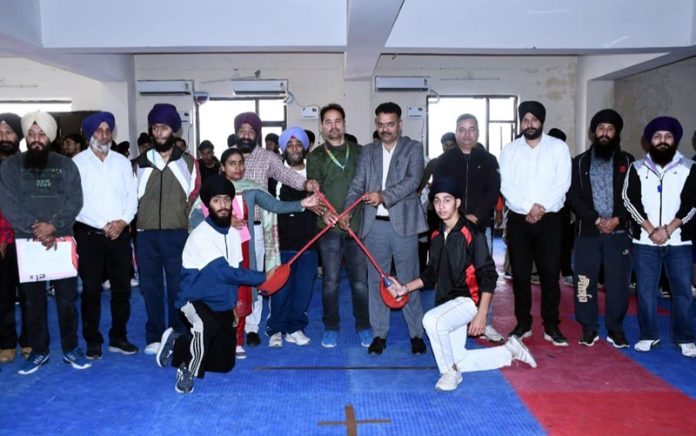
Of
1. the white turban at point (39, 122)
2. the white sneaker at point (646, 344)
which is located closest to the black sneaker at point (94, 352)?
the white turban at point (39, 122)

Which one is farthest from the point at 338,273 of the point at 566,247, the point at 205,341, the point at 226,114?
the point at 226,114

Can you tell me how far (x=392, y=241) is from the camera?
4.38m

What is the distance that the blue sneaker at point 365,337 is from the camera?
181 inches

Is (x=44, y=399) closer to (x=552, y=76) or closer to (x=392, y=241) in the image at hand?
(x=392, y=241)

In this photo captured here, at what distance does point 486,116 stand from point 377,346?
31.2 ft

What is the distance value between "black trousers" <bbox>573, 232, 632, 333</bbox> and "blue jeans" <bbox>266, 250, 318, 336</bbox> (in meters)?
2.11

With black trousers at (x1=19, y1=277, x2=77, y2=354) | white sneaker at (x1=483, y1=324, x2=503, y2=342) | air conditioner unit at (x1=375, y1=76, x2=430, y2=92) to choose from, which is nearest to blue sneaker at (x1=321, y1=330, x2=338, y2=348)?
white sneaker at (x1=483, y1=324, x2=503, y2=342)

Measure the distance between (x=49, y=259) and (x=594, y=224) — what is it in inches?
157

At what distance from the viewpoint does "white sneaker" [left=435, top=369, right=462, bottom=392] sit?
12.0 ft

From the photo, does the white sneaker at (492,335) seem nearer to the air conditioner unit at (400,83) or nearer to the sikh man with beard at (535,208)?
the sikh man with beard at (535,208)

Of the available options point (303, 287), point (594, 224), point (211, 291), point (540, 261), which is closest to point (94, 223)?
point (211, 291)

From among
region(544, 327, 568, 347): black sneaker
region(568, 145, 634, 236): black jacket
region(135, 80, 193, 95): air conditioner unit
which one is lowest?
region(544, 327, 568, 347): black sneaker

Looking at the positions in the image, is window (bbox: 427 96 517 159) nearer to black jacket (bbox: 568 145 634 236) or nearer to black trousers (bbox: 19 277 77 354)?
black jacket (bbox: 568 145 634 236)

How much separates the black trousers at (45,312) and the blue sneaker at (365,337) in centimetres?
212
